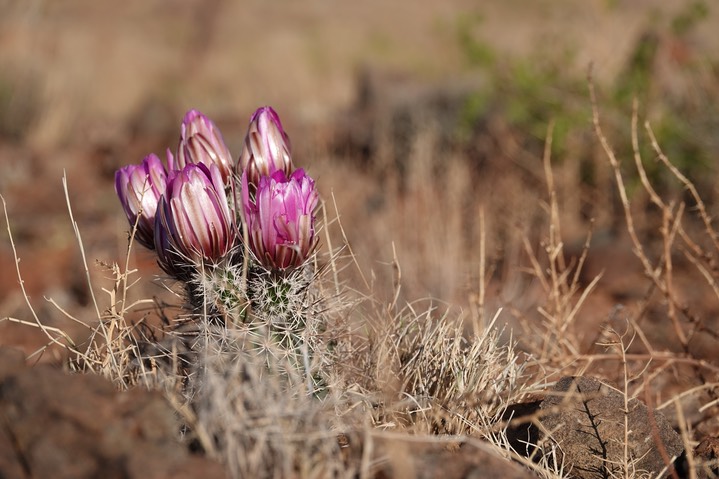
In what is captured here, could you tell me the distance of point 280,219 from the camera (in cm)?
202

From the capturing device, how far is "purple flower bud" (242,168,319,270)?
2.02 metres

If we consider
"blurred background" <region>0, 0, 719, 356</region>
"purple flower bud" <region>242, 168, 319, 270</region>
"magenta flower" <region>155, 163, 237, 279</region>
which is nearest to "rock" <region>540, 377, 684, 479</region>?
"blurred background" <region>0, 0, 719, 356</region>

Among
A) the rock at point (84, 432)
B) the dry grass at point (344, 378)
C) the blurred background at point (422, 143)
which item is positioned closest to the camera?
the rock at point (84, 432)

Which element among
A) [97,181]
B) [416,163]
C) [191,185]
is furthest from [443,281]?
[97,181]

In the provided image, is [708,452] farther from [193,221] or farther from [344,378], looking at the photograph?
[193,221]

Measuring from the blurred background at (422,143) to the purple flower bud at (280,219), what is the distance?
27 cm

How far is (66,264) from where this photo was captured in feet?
25.4

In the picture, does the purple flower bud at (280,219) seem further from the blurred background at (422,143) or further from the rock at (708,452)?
the rock at (708,452)

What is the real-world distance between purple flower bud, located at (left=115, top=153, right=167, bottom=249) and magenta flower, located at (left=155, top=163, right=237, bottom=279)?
0.15 meters

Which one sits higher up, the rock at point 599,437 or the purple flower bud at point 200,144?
the purple flower bud at point 200,144

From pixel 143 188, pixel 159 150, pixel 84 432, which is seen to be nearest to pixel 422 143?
pixel 159 150

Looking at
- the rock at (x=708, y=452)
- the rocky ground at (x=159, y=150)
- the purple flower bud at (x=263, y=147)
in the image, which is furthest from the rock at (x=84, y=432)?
the rock at (x=708, y=452)

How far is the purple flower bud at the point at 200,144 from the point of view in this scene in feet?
7.53

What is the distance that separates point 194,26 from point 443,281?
21819 mm
